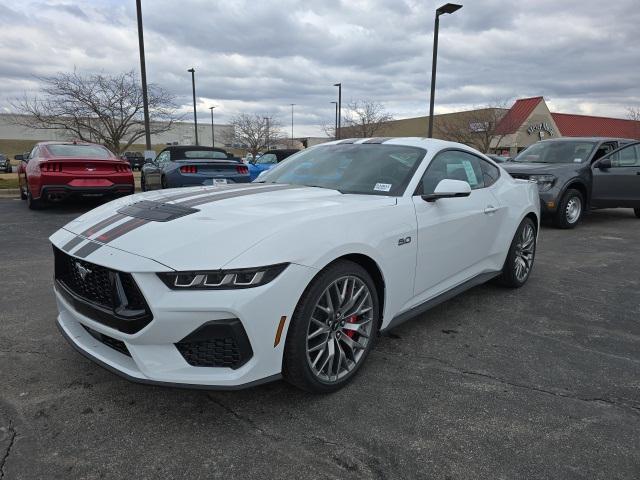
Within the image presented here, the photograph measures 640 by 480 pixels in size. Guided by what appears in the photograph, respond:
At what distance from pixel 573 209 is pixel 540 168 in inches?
38.0

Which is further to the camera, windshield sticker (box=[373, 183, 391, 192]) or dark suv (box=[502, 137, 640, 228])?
dark suv (box=[502, 137, 640, 228])

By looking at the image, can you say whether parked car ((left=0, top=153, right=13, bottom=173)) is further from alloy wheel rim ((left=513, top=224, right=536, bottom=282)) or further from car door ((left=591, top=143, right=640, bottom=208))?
alloy wheel rim ((left=513, top=224, right=536, bottom=282))

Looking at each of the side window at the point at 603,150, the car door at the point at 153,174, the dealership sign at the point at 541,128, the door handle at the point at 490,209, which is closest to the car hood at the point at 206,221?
the door handle at the point at 490,209

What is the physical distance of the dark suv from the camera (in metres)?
8.26

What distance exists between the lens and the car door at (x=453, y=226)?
318cm

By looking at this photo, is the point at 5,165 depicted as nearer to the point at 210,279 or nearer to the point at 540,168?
the point at 540,168

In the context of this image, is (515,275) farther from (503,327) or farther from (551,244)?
(551,244)

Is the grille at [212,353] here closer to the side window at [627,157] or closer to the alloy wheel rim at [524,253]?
the alloy wheel rim at [524,253]

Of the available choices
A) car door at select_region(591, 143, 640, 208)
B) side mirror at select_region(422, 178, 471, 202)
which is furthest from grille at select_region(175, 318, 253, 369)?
car door at select_region(591, 143, 640, 208)

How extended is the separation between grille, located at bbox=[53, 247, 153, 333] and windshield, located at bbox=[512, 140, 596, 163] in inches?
344

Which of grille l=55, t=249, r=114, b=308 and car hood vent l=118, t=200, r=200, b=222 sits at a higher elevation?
car hood vent l=118, t=200, r=200, b=222

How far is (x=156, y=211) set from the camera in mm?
2689

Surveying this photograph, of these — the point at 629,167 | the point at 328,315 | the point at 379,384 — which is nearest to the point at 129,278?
the point at 328,315

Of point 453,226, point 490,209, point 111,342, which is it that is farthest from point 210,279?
point 490,209
